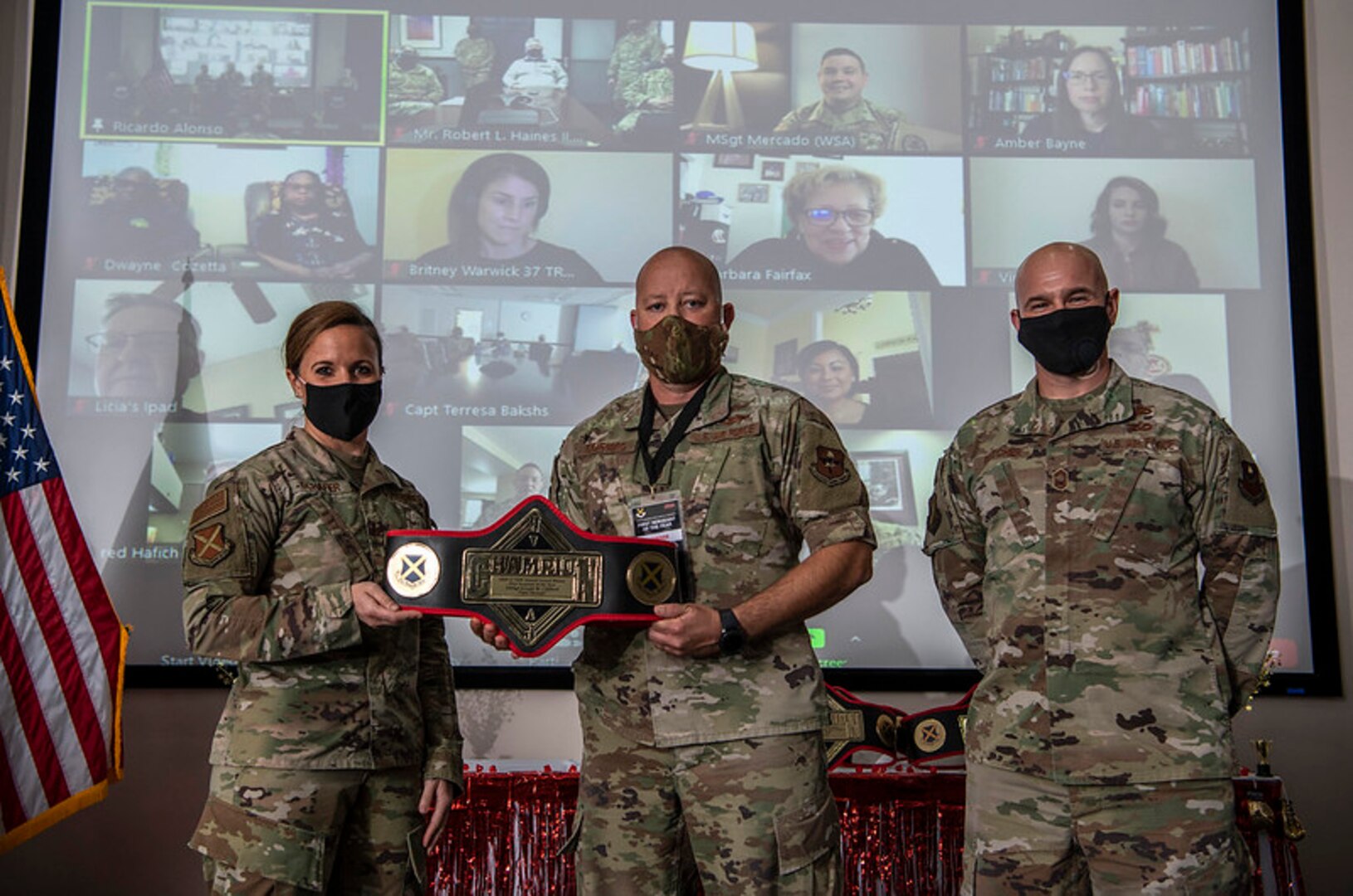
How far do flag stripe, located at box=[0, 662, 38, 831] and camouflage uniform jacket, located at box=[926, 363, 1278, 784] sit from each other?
247cm

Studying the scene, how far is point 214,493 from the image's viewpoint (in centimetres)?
204

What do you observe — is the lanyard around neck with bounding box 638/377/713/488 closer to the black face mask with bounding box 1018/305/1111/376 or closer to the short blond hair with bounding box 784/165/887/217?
the black face mask with bounding box 1018/305/1111/376

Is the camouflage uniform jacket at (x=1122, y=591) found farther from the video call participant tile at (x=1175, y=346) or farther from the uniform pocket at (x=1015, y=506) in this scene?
the video call participant tile at (x=1175, y=346)

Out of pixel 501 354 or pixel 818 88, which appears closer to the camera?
pixel 501 354

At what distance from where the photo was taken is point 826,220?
3.73 metres

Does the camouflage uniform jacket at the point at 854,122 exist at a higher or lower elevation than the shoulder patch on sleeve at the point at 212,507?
higher

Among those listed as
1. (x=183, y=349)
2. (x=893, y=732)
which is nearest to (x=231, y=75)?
(x=183, y=349)

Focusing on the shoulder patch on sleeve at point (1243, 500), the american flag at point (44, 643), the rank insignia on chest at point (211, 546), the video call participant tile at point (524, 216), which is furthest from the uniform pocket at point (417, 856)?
the video call participant tile at point (524, 216)

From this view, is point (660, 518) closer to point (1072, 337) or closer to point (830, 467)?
point (830, 467)

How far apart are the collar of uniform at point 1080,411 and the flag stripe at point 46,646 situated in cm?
258

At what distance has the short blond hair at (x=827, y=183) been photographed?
12.2 feet

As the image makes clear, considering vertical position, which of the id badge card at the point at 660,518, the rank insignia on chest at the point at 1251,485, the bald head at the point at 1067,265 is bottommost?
the id badge card at the point at 660,518

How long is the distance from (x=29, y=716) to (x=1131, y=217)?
368 centimetres

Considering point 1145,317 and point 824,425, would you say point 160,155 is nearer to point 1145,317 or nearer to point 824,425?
point 824,425
